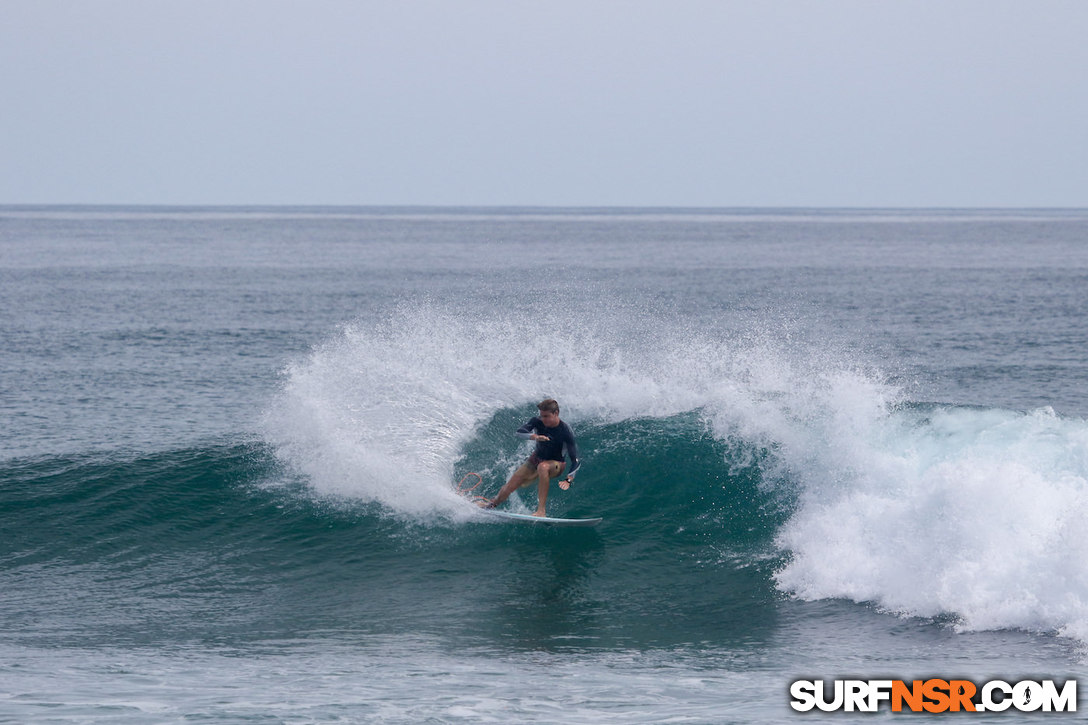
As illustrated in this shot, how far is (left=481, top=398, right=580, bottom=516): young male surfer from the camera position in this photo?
1438cm

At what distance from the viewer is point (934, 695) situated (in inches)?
388

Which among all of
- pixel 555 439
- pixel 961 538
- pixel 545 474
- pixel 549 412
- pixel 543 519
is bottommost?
pixel 543 519

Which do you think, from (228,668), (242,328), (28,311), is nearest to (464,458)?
(228,668)

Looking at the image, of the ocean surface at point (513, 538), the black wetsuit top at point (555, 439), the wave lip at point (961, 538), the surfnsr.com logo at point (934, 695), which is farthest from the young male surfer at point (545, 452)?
the surfnsr.com logo at point (934, 695)

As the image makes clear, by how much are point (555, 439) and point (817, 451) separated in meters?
4.18

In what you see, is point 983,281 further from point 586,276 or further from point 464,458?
point 464,458

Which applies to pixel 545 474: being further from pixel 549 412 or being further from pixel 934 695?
pixel 934 695

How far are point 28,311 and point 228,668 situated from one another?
36.7 metres

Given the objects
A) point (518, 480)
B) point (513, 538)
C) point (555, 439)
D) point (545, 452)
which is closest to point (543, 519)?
point (513, 538)

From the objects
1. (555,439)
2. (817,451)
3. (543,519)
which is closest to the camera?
(555,439)

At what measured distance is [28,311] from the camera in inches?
1703

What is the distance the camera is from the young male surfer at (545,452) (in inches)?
566

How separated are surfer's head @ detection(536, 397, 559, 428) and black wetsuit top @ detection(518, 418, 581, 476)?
6 centimetres

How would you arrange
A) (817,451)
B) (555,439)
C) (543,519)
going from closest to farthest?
(555,439)
(543,519)
(817,451)
